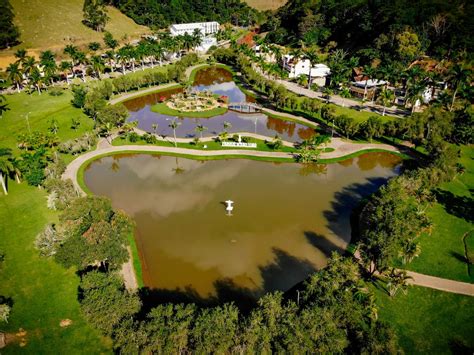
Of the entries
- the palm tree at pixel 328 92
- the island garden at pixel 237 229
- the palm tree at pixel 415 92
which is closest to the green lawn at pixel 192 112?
the island garden at pixel 237 229

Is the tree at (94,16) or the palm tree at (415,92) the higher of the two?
the tree at (94,16)

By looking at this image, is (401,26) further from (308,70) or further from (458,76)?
(458,76)

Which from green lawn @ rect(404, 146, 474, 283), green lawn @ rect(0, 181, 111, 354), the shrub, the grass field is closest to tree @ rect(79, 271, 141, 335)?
green lawn @ rect(0, 181, 111, 354)

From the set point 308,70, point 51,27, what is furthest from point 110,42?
point 308,70

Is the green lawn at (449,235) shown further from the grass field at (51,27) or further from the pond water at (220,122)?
the grass field at (51,27)

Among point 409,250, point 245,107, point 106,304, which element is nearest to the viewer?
point 106,304

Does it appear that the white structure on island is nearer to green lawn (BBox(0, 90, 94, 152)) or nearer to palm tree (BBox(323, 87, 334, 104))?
palm tree (BBox(323, 87, 334, 104))
